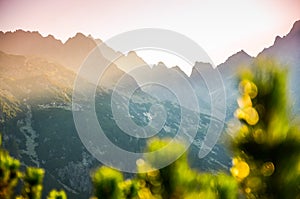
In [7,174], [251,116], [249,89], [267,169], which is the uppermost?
[7,174]

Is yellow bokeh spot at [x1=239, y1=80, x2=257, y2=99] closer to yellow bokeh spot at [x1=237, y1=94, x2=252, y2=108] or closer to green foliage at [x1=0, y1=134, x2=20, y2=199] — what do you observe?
yellow bokeh spot at [x1=237, y1=94, x2=252, y2=108]

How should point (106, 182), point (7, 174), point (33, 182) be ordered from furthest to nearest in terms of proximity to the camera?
point (33, 182)
point (7, 174)
point (106, 182)

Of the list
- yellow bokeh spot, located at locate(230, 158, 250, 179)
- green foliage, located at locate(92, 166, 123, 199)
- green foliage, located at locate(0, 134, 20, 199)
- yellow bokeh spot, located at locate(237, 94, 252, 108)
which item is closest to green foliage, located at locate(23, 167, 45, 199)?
green foliage, located at locate(0, 134, 20, 199)

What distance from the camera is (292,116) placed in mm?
1854

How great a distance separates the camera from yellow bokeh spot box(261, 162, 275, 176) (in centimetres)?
177

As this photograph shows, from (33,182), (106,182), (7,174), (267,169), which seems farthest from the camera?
(33,182)

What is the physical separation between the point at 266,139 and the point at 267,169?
148mm

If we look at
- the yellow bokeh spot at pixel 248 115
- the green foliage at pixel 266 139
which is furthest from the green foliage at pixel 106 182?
the yellow bokeh spot at pixel 248 115

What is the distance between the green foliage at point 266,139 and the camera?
1.77 meters

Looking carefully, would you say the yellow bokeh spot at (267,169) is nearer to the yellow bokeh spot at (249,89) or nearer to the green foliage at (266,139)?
the green foliage at (266,139)

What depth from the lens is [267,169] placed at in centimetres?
178

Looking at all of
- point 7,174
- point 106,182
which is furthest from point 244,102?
point 7,174

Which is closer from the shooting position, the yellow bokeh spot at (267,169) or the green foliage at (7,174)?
the yellow bokeh spot at (267,169)

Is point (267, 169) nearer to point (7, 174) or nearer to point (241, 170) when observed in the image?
point (241, 170)
